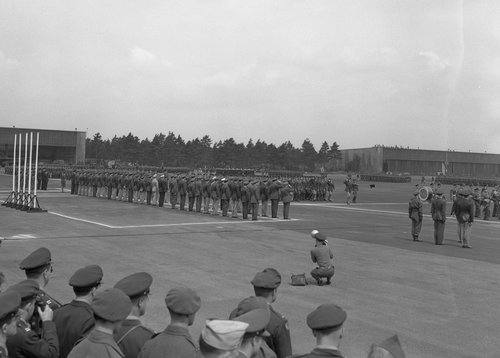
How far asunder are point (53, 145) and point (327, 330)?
92667 millimetres

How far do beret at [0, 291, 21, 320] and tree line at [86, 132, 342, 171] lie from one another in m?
116

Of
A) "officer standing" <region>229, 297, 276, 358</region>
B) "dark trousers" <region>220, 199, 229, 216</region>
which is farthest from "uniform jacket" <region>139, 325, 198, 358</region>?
"dark trousers" <region>220, 199, 229, 216</region>

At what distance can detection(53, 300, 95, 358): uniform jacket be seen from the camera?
4.32 m

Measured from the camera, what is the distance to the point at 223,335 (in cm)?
300

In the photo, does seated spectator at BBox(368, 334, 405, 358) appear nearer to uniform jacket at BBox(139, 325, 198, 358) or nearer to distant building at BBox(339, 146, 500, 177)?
uniform jacket at BBox(139, 325, 198, 358)

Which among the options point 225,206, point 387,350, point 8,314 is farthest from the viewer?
point 225,206

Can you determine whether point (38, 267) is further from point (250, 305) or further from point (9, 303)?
point (250, 305)

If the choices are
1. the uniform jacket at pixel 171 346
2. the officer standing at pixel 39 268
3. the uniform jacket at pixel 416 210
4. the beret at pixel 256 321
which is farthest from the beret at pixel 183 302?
the uniform jacket at pixel 416 210

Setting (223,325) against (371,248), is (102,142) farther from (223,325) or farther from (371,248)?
(223,325)

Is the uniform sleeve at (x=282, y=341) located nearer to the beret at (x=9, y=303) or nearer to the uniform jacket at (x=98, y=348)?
the uniform jacket at (x=98, y=348)

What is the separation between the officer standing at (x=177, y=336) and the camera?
3.57 meters

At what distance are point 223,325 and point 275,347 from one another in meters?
1.73

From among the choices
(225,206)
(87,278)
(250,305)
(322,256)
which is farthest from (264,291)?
(225,206)

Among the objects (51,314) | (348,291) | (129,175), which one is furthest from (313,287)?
(129,175)
